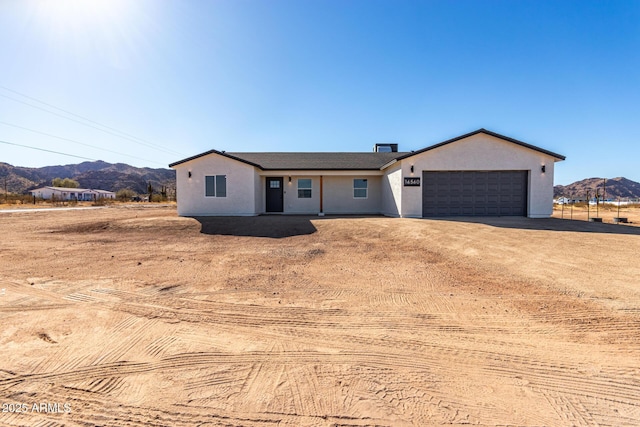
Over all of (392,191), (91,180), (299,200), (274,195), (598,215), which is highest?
A: (91,180)

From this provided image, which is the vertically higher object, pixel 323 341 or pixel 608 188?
pixel 608 188

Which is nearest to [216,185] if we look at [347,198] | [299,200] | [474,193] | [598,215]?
[299,200]

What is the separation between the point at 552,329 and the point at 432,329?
140 cm

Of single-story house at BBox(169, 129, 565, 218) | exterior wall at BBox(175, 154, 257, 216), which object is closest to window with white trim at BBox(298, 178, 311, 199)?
single-story house at BBox(169, 129, 565, 218)

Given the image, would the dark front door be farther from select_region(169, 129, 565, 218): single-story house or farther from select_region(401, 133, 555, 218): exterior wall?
select_region(401, 133, 555, 218): exterior wall

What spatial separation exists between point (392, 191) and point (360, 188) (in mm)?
2691

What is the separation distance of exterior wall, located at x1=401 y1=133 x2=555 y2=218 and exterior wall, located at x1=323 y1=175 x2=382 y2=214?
12.6ft

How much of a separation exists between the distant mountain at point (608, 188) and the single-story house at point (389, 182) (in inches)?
4895

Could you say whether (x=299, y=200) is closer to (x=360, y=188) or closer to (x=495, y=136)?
(x=360, y=188)

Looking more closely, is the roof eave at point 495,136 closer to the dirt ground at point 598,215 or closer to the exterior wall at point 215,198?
the dirt ground at point 598,215

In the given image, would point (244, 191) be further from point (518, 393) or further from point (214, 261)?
point (518, 393)

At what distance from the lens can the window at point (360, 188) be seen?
17.8 metres

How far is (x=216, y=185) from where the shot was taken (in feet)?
51.1

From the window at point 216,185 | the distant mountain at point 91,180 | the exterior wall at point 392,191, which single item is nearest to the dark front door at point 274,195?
the window at point 216,185
